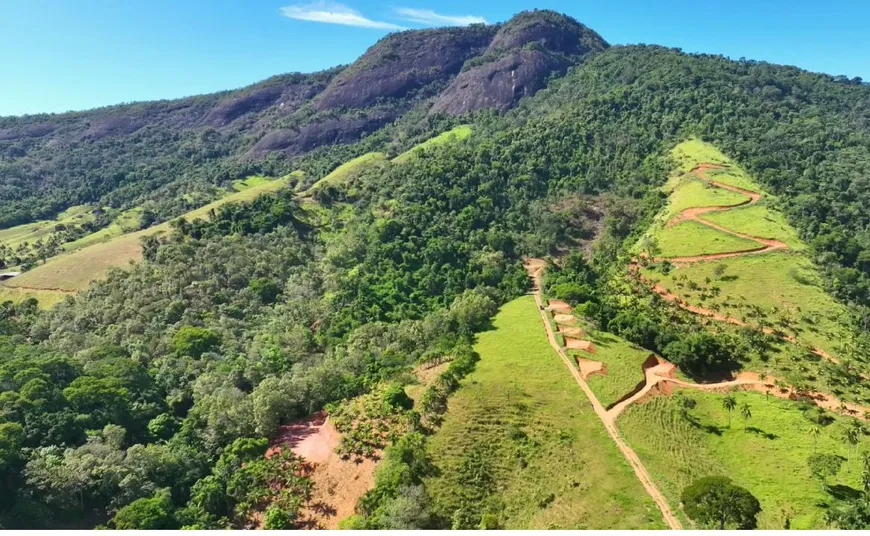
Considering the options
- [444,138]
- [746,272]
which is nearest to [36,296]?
[444,138]

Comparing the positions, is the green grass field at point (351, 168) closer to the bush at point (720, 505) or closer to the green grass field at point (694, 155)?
the green grass field at point (694, 155)

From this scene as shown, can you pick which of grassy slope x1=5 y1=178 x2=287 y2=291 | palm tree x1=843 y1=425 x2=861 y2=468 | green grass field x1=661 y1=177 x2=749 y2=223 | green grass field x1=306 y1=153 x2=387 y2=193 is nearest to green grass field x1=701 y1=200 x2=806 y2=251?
green grass field x1=661 y1=177 x2=749 y2=223

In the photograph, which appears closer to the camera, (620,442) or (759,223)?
(620,442)

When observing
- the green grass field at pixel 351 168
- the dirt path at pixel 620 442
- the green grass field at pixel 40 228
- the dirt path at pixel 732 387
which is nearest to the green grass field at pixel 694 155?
the dirt path at pixel 620 442

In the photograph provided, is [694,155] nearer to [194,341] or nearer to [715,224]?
[715,224]

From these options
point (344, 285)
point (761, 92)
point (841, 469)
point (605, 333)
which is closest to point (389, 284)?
point (344, 285)

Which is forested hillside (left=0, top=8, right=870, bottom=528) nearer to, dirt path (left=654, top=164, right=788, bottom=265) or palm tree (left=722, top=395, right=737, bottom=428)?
dirt path (left=654, top=164, right=788, bottom=265)

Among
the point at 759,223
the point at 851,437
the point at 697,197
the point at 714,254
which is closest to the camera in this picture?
the point at 851,437
